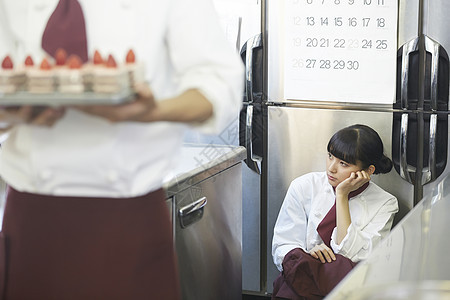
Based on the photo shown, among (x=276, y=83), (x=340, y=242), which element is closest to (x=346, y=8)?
(x=276, y=83)

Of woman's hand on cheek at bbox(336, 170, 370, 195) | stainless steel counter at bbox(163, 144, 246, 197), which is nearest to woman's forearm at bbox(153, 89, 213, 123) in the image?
stainless steel counter at bbox(163, 144, 246, 197)

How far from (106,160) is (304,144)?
2.07m

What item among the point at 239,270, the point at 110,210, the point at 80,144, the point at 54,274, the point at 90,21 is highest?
the point at 90,21

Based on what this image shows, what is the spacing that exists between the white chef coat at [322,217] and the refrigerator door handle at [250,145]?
21 cm

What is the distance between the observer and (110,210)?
1237 millimetres

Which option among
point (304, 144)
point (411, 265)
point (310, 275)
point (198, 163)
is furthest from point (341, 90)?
point (411, 265)

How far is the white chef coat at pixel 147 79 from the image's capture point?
1.19 meters

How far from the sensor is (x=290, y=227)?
2.99 m

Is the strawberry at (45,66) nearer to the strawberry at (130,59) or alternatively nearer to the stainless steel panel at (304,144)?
the strawberry at (130,59)

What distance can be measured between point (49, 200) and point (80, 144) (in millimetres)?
115

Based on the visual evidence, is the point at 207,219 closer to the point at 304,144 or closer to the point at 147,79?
the point at 304,144

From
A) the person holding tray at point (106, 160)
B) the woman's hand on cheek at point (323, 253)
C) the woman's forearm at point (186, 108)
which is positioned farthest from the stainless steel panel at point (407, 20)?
the woman's forearm at point (186, 108)

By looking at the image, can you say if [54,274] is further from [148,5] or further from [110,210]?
[148,5]

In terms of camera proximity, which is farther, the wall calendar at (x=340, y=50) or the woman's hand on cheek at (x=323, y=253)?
the wall calendar at (x=340, y=50)
